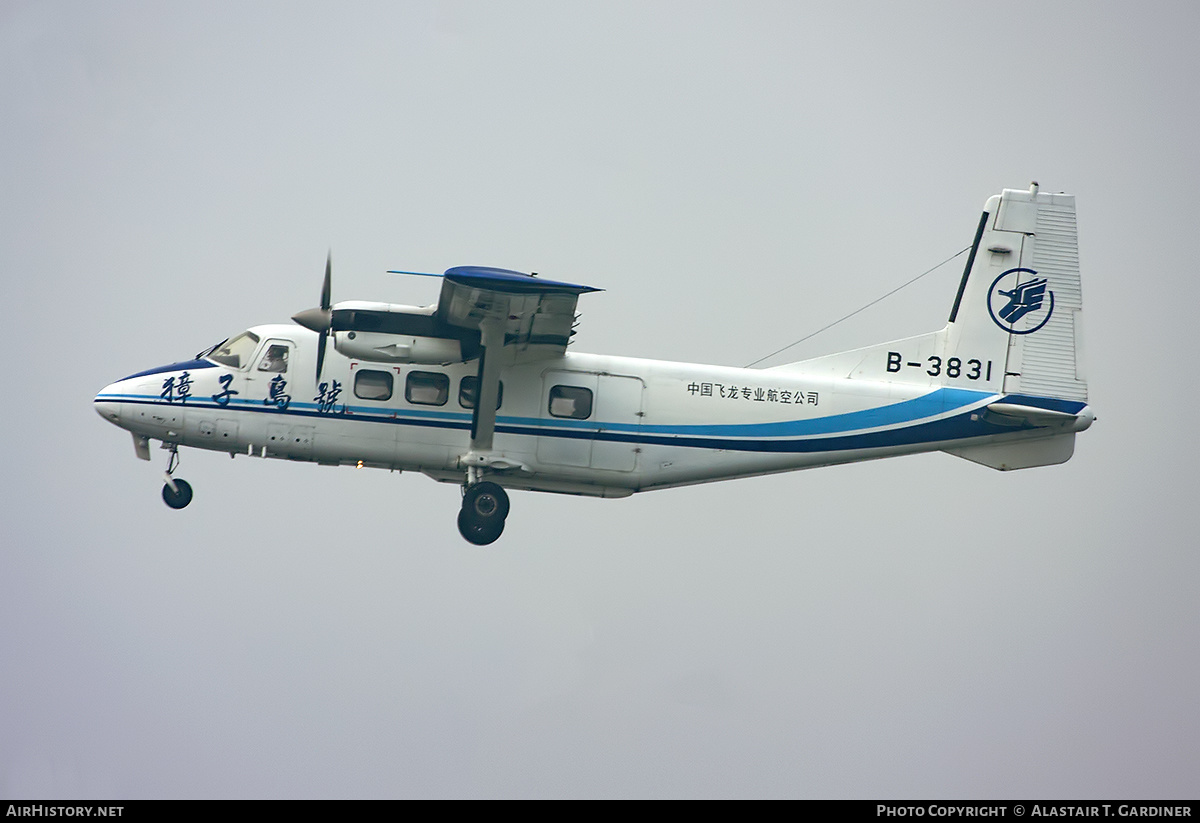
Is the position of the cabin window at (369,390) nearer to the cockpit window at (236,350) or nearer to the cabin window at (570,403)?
the cockpit window at (236,350)

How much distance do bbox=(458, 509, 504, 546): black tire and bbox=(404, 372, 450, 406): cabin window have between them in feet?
5.41

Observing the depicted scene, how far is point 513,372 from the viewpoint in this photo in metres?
20.5

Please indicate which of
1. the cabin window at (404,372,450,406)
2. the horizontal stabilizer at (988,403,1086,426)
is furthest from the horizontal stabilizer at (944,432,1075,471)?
the cabin window at (404,372,450,406)

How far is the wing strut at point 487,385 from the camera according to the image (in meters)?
19.5

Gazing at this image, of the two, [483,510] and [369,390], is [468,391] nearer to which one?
[369,390]

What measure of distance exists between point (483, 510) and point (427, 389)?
1.90 metres

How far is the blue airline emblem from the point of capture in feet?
70.8

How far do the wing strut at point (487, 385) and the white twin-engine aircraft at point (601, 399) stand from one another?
0.10 ft

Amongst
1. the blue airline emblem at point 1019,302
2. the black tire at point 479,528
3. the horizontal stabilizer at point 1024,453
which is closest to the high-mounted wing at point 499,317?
the black tire at point 479,528

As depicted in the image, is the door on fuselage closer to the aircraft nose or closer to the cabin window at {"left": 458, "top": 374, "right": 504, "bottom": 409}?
the cabin window at {"left": 458, "top": 374, "right": 504, "bottom": 409}
